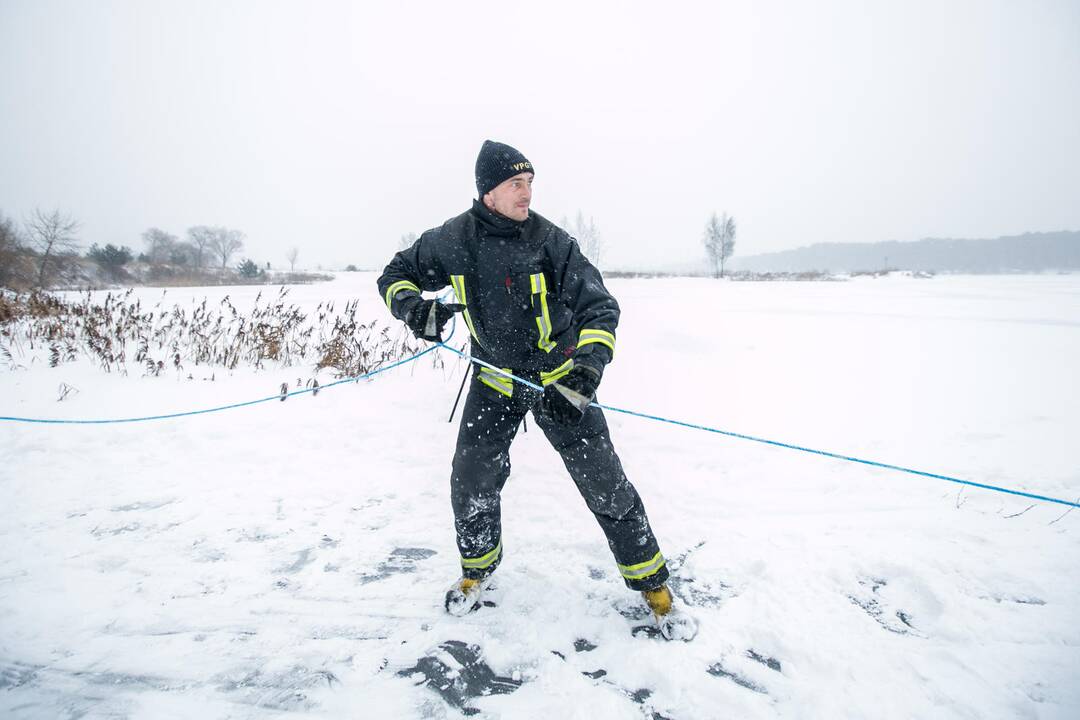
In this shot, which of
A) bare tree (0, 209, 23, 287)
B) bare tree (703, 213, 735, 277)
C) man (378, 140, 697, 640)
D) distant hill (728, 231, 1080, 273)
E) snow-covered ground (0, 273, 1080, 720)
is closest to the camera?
snow-covered ground (0, 273, 1080, 720)

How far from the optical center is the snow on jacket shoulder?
222 centimetres

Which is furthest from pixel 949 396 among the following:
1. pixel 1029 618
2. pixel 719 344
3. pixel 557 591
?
pixel 557 591

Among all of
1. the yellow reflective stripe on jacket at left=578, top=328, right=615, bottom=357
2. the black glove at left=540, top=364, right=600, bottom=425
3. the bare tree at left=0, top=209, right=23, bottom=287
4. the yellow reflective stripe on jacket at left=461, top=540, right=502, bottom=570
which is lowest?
the yellow reflective stripe on jacket at left=461, top=540, right=502, bottom=570

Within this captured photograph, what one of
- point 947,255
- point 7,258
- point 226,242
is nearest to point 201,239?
point 226,242

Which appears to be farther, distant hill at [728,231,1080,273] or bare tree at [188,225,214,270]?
distant hill at [728,231,1080,273]

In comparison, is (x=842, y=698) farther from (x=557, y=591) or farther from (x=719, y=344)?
(x=719, y=344)

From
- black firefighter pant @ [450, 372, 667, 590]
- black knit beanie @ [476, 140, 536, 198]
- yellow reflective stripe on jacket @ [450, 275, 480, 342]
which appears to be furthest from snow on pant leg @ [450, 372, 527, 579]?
black knit beanie @ [476, 140, 536, 198]

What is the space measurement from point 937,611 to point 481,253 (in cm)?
273

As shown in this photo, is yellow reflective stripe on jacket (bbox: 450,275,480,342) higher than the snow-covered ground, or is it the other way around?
yellow reflective stripe on jacket (bbox: 450,275,480,342)

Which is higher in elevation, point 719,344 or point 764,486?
point 719,344

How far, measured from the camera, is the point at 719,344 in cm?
812

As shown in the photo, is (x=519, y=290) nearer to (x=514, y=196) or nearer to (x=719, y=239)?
(x=514, y=196)

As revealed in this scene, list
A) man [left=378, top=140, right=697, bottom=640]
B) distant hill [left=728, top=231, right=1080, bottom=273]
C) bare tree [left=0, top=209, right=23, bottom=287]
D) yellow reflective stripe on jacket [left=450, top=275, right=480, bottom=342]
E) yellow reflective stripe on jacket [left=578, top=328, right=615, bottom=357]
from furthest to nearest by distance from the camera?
distant hill [left=728, top=231, right=1080, bottom=273], bare tree [left=0, top=209, right=23, bottom=287], yellow reflective stripe on jacket [left=450, top=275, right=480, bottom=342], man [left=378, top=140, right=697, bottom=640], yellow reflective stripe on jacket [left=578, top=328, right=615, bottom=357]

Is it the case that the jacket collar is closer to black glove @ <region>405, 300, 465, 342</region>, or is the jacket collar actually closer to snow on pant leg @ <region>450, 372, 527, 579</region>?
black glove @ <region>405, 300, 465, 342</region>
